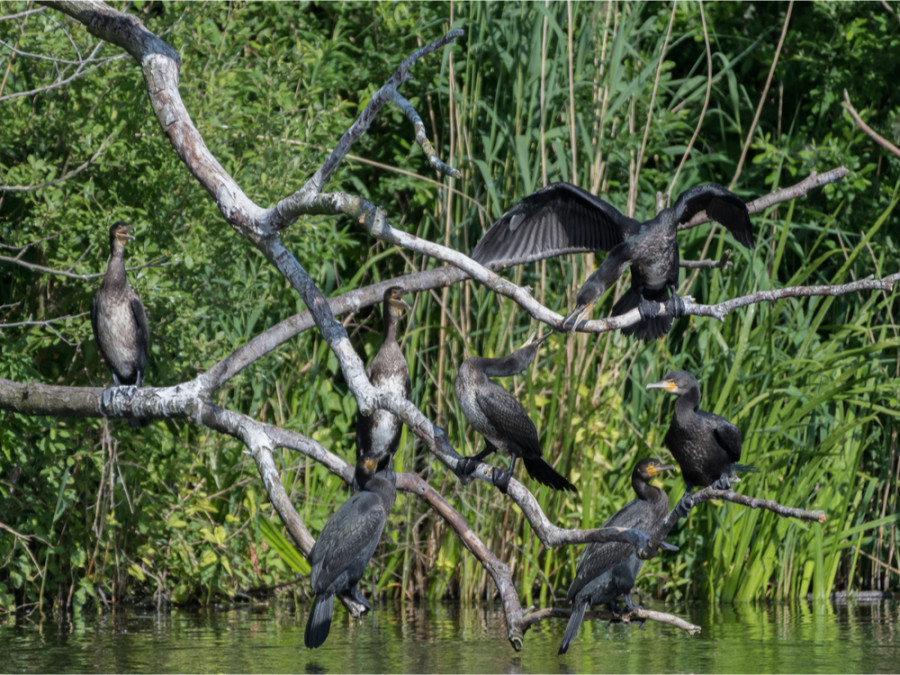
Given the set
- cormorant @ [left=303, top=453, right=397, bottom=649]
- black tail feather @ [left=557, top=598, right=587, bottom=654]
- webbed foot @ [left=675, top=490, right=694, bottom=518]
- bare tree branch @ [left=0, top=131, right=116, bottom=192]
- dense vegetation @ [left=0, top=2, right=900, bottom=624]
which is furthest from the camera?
dense vegetation @ [left=0, top=2, right=900, bottom=624]

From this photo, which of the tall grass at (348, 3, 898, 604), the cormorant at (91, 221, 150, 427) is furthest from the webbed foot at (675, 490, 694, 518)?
the cormorant at (91, 221, 150, 427)

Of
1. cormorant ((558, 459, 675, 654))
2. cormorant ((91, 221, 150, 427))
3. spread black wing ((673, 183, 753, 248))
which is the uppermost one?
spread black wing ((673, 183, 753, 248))

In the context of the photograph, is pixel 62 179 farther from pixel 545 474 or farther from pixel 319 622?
pixel 545 474

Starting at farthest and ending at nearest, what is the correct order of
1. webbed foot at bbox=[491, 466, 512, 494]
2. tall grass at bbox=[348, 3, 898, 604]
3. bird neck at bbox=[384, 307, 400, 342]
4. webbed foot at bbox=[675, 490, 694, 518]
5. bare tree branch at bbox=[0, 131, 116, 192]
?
tall grass at bbox=[348, 3, 898, 604], bird neck at bbox=[384, 307, 400, 342], bare tree branch at bbox=[0, 131, 116, 192], webbed foot at bbox=[491, 466, 512, 494], webbed foot at bbox=[675, 490, 694, 518]

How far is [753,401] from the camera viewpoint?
6586 millimetres

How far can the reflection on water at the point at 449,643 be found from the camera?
511 centimetres

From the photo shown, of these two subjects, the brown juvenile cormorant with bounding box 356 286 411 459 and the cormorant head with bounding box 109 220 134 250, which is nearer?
the brown juvenile cormorant with bounding box 356 286 411 459

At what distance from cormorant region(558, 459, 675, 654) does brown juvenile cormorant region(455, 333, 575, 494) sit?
0.90 metres

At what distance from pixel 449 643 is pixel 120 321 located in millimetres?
2021

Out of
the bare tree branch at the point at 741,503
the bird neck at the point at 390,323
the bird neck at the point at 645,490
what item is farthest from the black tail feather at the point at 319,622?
the bird neck at the point at 645,490

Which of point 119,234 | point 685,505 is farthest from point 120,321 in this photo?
point 685,505

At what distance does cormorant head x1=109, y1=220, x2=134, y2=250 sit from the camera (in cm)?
573

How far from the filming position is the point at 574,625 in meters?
5.23

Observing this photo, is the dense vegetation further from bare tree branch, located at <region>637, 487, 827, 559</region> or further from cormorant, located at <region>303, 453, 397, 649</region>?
bare tree branch, located at <region>637, 487, 827, 559</region>
